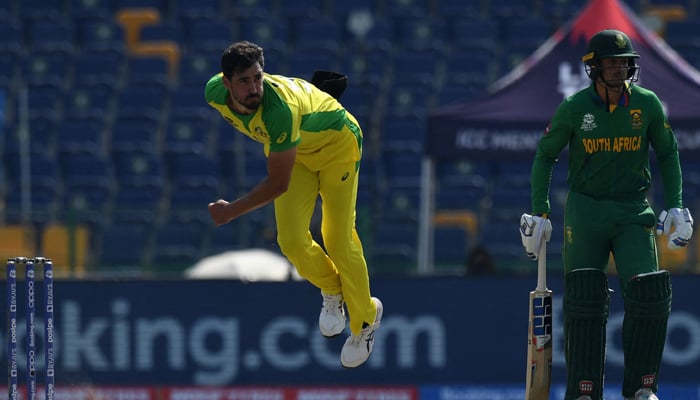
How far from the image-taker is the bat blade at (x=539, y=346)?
7.17 metres

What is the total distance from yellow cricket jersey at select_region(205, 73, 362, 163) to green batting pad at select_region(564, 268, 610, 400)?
161 cm

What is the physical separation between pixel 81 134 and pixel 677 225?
38.5 ft

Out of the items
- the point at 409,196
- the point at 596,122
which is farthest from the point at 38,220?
the point at 596,122

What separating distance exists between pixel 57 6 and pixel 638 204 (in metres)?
15.1

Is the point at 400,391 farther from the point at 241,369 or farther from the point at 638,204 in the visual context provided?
the point at 638,204

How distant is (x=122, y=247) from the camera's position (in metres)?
14.6

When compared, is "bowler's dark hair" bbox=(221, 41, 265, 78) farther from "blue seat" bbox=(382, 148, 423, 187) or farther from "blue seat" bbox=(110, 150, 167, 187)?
"blue seat" bbox=(110, 150, 167, 187)

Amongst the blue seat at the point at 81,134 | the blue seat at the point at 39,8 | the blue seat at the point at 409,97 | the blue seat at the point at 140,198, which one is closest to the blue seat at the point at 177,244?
the blue seat at the point at 140,198

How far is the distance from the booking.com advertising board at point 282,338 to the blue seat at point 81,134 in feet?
20.6

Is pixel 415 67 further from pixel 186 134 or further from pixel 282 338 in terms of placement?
pixel 282 338

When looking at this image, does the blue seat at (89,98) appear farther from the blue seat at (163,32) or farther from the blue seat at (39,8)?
the blue seat at (39,8)

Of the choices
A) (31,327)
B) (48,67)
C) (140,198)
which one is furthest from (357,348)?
(48,67)

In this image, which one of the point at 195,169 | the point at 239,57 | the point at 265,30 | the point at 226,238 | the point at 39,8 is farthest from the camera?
the point at 39,8

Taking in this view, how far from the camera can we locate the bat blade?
717 centimetres
